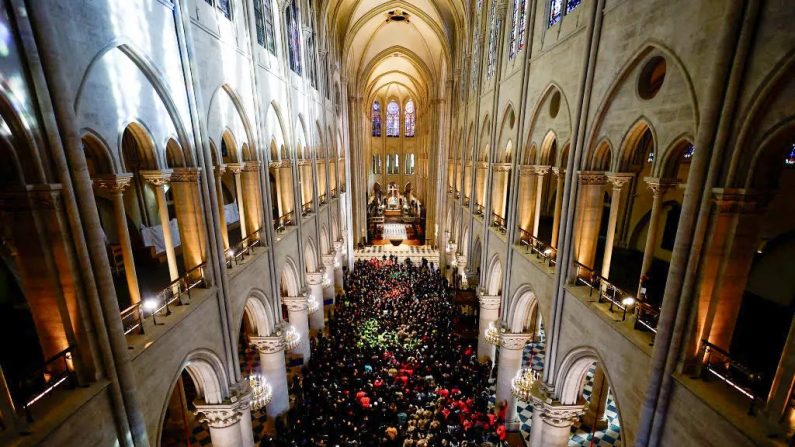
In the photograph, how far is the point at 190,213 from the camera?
24.3 ft

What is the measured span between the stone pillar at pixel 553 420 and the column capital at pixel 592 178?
5088 millimetres

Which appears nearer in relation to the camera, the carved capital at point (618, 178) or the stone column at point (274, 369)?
the carved capital at point (618, 178)

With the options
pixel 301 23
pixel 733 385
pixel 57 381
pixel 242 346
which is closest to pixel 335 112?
pixel 301 23

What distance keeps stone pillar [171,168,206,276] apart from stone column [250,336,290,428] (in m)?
4.46

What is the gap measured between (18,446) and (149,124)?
463 centimetres

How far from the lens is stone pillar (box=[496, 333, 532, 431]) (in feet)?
38.1

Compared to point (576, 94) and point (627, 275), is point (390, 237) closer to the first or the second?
point (627, 275)

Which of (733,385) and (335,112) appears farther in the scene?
(335,112)

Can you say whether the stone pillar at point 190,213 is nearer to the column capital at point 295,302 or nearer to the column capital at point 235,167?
the column capital at point 235,167

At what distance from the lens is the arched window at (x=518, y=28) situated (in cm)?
1121

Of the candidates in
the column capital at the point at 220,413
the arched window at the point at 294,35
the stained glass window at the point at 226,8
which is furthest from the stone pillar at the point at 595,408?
the arched window at the point at 294,35

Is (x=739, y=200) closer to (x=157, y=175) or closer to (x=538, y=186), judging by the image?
(x=538, y=186)

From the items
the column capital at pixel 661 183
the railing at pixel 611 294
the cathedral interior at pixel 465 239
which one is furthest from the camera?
the railing at pixel 611 294

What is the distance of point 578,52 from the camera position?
7594 millimetres
